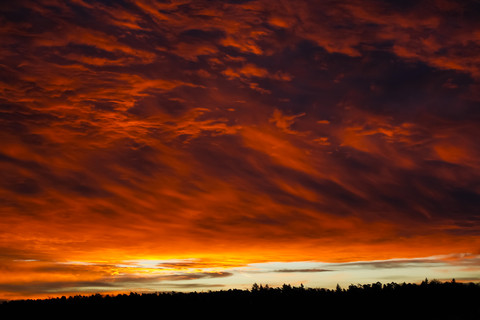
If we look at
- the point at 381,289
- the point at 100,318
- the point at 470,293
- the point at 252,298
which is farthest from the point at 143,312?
the point at 470,293

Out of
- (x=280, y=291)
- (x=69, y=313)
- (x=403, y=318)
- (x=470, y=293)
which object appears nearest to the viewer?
(x=403, y=318)

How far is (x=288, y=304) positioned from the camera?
50625 millimetres

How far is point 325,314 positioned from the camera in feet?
155

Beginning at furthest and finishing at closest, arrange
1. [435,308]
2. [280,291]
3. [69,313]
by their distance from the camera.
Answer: [280,291]
[69,313]
[435,308]

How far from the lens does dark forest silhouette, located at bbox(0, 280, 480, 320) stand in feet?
151

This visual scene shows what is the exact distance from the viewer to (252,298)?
177ft

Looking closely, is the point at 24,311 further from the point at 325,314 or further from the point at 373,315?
the point at 373,315

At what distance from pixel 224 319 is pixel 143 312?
9.03 m

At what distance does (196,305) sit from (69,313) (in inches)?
A: 518

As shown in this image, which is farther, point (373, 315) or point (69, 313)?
point (69, 313)

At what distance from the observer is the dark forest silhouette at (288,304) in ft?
151

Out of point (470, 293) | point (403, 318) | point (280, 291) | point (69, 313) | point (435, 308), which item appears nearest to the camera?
point (403, 318)

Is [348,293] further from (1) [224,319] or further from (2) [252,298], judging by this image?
(1) [224,319]

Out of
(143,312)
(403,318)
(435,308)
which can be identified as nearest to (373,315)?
(403,318)
